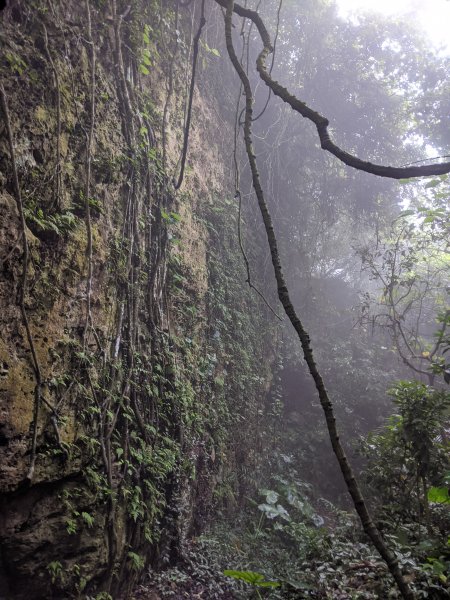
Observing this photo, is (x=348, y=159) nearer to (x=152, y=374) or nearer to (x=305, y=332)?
(x=305, y=332)

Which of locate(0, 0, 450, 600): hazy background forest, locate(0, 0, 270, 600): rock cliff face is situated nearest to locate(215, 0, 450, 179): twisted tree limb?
locate(0, 0, 450, 600): hazy background forest

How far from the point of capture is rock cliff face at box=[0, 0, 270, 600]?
2559 mm

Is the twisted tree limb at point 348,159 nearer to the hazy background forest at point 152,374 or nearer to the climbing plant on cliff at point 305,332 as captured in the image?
the climbing plant on cliff at point 305,332

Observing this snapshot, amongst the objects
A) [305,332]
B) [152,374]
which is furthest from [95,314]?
[305,332]

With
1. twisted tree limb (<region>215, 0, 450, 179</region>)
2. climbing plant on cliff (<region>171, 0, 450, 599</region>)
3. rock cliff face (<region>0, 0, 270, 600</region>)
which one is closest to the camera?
climbing plant on cliff (<region>171, 0, 450, 599</region>)

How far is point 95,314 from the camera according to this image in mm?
Answer: 3223

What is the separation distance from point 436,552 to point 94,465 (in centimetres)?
223

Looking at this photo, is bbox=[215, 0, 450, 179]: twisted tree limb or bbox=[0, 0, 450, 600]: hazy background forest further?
bbox=[0, 0, 450, 600]: hazy background forest

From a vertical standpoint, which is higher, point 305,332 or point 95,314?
point 95,314

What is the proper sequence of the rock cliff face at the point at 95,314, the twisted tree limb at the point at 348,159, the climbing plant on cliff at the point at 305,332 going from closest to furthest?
the climbing plant on cliff at the point at 305,332 → the twisted tree limb at the point at 348,159 → the rock cliff face at the point at 95,314

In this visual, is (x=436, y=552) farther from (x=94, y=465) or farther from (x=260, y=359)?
(x=260, y=359)

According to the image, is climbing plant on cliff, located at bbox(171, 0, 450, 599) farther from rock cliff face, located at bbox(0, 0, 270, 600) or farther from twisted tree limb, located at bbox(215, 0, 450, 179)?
rock cliff face, located at bbox(0, 0, 270, 600)

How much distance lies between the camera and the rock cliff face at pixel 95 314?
2.56 meters

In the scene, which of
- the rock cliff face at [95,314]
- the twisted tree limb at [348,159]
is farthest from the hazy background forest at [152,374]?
the twisted tree limb at [348,159]
